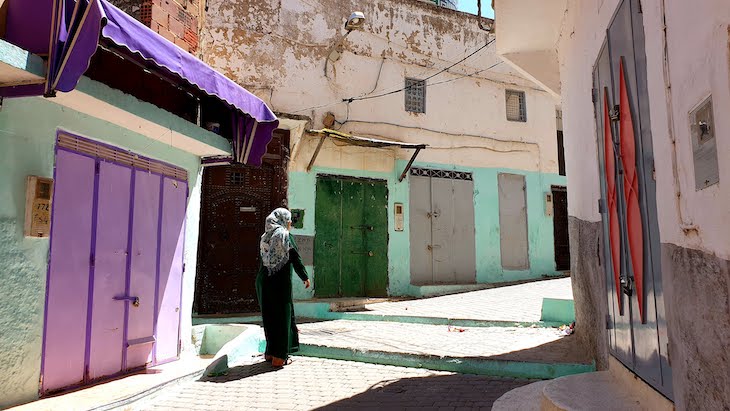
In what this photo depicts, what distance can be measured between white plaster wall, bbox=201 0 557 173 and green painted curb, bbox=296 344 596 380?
5928 mm

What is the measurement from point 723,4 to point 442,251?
11.8 m

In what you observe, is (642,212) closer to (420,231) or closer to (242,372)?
(242,372)

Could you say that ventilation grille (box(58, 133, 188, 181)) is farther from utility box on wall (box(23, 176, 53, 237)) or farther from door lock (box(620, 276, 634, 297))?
door lock (box(620, 276, 634, 297))

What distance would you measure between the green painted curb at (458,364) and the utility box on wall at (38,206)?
10.8ft

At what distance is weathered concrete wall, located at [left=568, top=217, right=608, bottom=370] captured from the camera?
14.0 ft

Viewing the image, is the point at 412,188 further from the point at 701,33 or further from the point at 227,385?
the point at 701,33

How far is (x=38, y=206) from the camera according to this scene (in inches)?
175

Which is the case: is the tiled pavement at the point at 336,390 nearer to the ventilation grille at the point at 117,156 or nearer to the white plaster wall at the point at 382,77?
the ventilation grille at the point at 117,156

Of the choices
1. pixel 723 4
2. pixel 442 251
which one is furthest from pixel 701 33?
pixel 442 251

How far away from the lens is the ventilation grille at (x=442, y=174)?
13266 mm

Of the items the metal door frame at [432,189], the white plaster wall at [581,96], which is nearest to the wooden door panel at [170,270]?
the white plaster wall at [581,96]

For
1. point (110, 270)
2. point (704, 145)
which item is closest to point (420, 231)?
point (110, 270)

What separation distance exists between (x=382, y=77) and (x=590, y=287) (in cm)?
909

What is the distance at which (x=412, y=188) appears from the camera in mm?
13125
